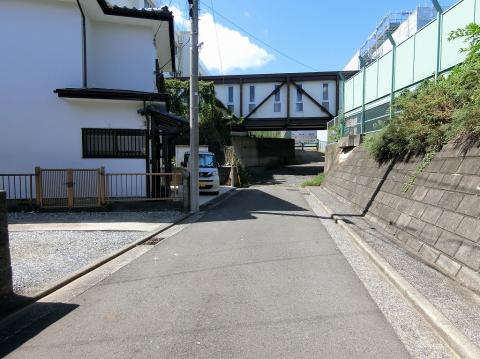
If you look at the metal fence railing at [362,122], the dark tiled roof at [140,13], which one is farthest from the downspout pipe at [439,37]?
the dark tiled roof at [140,13]

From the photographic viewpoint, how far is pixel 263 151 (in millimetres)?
40688

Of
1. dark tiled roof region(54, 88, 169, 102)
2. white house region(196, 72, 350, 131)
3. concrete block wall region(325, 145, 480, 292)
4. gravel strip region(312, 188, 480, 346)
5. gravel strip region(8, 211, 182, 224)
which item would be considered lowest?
gravel strip region(8, 211, 182, 224)

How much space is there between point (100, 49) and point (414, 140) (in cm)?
1250

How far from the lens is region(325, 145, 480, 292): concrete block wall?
224 inches

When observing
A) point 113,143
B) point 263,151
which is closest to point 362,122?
point 113,143

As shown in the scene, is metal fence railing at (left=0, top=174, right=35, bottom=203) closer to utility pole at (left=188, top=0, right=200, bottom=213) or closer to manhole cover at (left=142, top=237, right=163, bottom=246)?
utility pole at (left=188, top=0, right=200, bottom=213)

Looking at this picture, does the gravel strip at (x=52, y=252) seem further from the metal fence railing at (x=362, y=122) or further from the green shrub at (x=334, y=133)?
the green shrub at (x=334, y=133)

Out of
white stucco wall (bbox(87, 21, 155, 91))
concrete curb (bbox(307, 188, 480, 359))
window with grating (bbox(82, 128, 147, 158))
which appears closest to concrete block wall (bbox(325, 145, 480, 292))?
concrete curb (bbox(307, 188, 480, 359))

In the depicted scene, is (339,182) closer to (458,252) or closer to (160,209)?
(160,209)

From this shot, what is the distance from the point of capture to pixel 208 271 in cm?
665

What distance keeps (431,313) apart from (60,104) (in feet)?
44.4

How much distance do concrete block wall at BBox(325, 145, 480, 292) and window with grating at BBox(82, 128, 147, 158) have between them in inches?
325

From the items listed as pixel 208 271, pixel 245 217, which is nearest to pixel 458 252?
pixel 208 271

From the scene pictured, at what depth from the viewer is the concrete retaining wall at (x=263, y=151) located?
3606 cm
